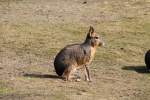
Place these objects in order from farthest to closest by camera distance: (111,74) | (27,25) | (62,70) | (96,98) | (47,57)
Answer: (27,25), (47,57), (111,74), (62,70), (96,98)

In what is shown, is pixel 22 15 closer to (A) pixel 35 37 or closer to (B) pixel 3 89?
(A) pixel 35 37

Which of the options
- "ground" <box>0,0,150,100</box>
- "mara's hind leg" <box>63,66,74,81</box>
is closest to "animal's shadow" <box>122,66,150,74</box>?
"ground" <box>0,0,150,100</box>

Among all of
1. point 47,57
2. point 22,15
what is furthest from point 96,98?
point 22,15

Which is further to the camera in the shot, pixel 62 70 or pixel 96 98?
pixel 62 70

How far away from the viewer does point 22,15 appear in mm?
23500

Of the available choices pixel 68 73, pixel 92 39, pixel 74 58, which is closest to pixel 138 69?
pixel 92 39

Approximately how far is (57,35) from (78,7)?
14.2 ft

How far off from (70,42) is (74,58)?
16.3ft

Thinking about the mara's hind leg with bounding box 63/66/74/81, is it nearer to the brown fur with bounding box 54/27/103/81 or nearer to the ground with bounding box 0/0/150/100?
the brown fur with bounding box 54/27/103/81

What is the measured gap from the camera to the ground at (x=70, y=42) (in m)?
14.2

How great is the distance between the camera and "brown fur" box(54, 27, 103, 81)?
1520cm

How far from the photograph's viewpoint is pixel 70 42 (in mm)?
20266

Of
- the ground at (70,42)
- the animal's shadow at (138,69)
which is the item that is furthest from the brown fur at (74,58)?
the animal's shadow at (138,69)

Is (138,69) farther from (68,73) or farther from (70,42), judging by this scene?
(70,42)
